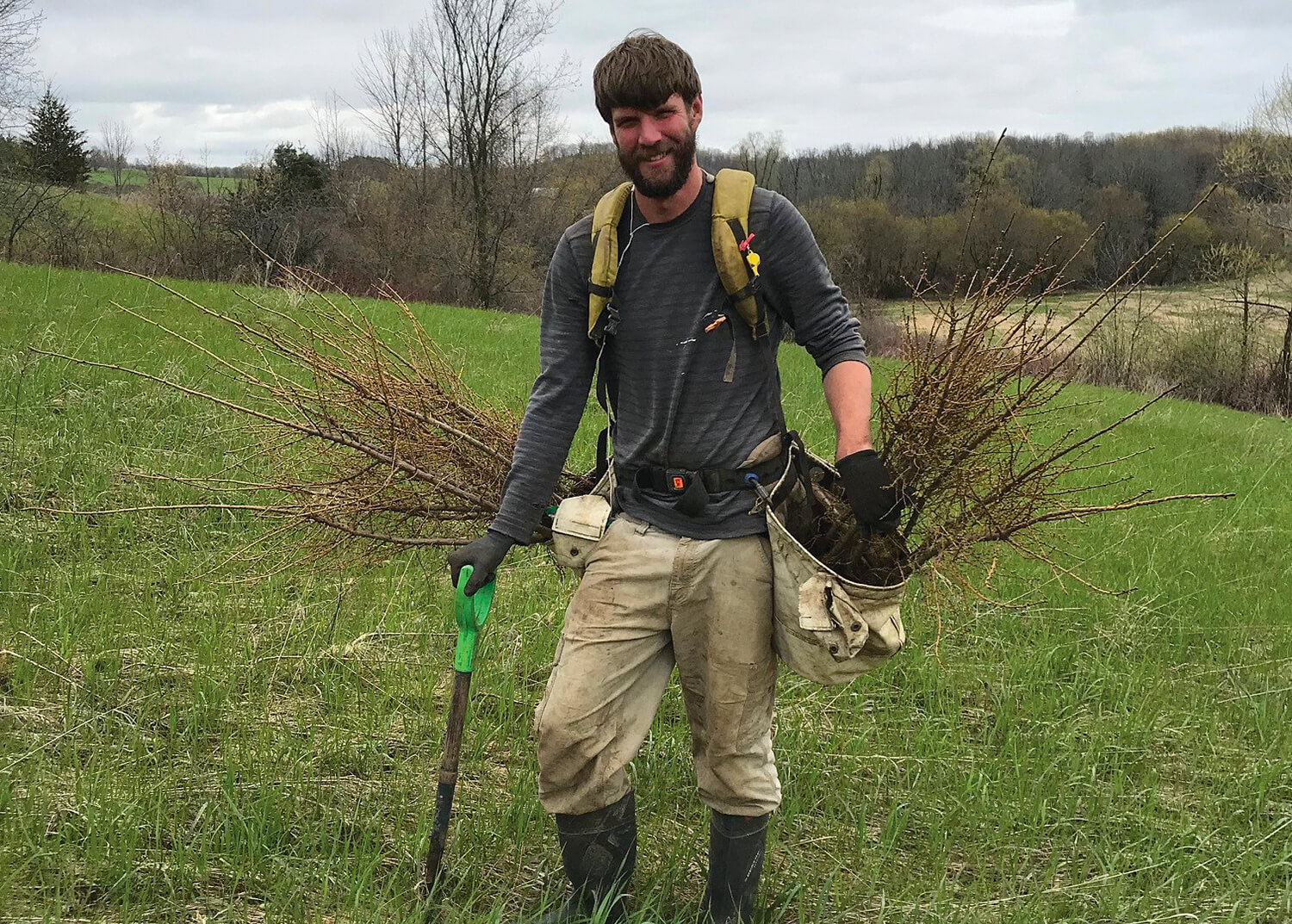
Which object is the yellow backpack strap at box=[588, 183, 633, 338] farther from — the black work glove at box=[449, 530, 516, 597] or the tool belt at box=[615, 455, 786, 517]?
the black work glove at box=[449, 530, 516, 597]

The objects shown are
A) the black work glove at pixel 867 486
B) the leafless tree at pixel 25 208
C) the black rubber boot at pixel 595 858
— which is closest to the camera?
the black work glove at pixel 867 486

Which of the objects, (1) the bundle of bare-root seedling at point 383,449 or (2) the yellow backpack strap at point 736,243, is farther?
(1) the bundle of bare-root seedling at point 383,449

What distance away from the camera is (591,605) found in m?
2.67

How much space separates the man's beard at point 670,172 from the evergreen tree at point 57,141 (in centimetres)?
3234

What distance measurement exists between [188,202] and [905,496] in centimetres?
2927

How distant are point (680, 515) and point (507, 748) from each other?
5.23 feet

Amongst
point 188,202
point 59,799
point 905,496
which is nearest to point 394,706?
point 59,799

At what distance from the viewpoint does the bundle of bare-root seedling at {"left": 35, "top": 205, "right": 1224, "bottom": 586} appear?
276cm

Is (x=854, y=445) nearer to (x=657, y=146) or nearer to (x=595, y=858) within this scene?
(x=657, y=146)

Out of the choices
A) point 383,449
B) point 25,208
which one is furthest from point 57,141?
point 383,449

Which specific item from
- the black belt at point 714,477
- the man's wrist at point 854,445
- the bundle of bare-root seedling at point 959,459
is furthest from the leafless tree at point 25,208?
the man's wrist at point 854,445

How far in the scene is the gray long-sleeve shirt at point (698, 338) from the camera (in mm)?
2600

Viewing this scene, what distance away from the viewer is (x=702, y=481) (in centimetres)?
260

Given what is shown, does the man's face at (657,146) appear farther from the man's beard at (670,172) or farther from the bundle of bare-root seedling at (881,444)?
the bundle of bare-root seedling at (881,444)
